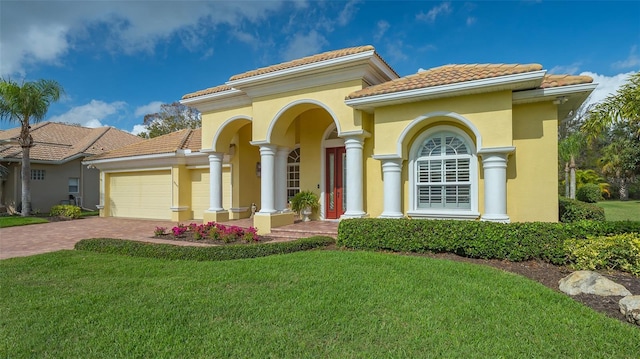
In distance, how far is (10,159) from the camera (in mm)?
20188

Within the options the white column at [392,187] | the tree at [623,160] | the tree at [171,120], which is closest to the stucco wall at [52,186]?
the tree at [171,120]

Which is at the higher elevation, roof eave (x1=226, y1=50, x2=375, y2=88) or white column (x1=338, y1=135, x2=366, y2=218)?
roof eave (x1=226, y1=50, x2=375, y2=88)

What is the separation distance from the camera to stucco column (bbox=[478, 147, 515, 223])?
315 inches

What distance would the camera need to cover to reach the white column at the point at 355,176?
9602mm

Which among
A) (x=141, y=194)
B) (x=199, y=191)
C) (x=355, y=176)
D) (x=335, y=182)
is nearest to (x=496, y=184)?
(x=355, y=176)

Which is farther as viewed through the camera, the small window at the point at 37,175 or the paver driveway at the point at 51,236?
the small window at the point at 37,175

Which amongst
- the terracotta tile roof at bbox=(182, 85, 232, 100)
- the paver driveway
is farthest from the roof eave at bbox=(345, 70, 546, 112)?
the paver driveway

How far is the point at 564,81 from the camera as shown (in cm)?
784

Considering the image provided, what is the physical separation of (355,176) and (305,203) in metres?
2.79

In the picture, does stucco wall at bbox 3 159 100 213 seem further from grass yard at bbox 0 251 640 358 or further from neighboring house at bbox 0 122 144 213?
grass yard at bbox 0 251 640 358

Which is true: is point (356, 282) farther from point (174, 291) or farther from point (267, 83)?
point (267, 83)

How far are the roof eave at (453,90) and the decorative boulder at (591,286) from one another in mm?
4295

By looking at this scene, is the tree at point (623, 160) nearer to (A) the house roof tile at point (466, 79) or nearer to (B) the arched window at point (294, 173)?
(A) the house roof tile at point (466, 79)

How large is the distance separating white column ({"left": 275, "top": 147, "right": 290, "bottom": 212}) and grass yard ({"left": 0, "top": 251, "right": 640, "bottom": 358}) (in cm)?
532
